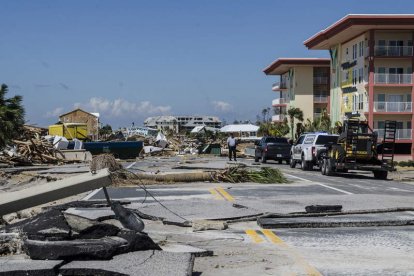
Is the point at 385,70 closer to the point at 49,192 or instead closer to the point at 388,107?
the point at 388,107

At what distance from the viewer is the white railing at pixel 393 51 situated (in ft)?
197

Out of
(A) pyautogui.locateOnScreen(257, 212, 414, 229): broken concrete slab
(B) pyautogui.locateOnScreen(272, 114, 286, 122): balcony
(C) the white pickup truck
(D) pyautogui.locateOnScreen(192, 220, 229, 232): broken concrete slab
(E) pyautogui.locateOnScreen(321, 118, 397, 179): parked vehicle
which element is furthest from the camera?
(B) pyautogui.locateOnScreen(272, 114, 286, 122): balcony

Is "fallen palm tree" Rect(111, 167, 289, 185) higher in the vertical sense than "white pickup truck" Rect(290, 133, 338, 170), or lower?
lower

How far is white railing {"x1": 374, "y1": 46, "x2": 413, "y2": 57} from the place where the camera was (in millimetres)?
59906

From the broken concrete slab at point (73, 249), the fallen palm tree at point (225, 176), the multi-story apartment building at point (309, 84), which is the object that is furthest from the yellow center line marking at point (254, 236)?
the multi-story apartment building at point (309, 84)

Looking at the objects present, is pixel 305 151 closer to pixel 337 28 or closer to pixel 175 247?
pixel 175 247

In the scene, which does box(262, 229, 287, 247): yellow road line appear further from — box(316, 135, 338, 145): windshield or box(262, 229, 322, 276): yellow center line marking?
box(316, 135, 338, 145): windshield

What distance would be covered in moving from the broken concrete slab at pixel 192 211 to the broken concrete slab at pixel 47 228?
322cm

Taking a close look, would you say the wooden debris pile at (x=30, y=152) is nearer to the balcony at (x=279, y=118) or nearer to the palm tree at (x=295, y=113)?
the palm tree at (x=295, y=113)

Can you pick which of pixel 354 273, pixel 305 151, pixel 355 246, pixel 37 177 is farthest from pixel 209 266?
pixel 305 151

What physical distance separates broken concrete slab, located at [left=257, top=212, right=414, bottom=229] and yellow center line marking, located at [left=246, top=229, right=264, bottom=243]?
1.40 ft

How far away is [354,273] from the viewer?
7.10 meters

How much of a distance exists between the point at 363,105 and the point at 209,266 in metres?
Result: 56.6

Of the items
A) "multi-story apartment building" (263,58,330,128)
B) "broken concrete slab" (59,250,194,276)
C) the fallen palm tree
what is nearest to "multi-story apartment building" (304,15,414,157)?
"multi-story apartment building" (263,58,330,128)
